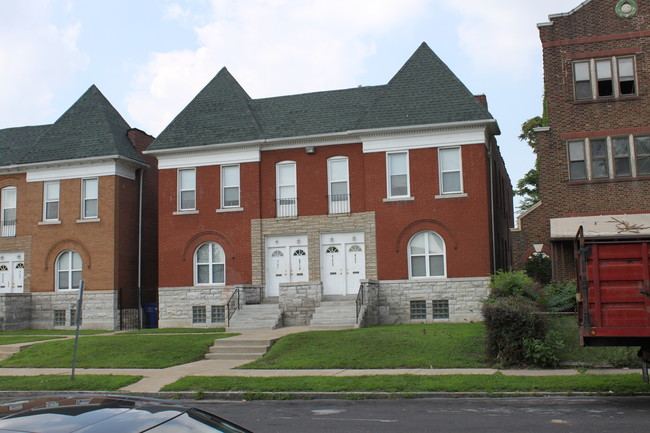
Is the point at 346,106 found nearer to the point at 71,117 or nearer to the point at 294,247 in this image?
the point at 294,247

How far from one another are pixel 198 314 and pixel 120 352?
9083mm

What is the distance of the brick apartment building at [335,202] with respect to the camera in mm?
25922

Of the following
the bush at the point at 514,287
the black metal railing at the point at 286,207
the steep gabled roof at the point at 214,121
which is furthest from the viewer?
the steep gabled roof at the point at 214,121

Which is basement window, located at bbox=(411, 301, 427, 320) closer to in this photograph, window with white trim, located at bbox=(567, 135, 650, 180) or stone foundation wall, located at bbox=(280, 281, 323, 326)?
stone foundation wall, located at bbox=(280, 281, 323, 326)

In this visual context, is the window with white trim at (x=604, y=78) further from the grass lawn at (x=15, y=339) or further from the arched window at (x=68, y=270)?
the arched window at (x=68, y=270)

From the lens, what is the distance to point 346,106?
1160 inches

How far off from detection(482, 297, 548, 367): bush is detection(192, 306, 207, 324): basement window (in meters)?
15.6

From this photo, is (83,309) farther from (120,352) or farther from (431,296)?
(431,296)

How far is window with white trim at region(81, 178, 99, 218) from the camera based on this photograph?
30875 millimetres

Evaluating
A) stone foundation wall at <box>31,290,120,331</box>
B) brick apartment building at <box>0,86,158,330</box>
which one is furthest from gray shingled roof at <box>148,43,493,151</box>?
stone foundation wall at <box>31,290,120,331</box>

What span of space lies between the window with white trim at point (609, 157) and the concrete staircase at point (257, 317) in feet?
40.7

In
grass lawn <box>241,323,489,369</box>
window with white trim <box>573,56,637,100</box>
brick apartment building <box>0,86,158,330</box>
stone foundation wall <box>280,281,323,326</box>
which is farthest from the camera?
brick apartment building <box>0,86,158,330</box>

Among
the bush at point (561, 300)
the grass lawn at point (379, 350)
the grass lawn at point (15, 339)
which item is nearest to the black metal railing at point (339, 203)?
the grass lawn at point (379, 350)

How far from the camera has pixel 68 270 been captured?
30906mm
